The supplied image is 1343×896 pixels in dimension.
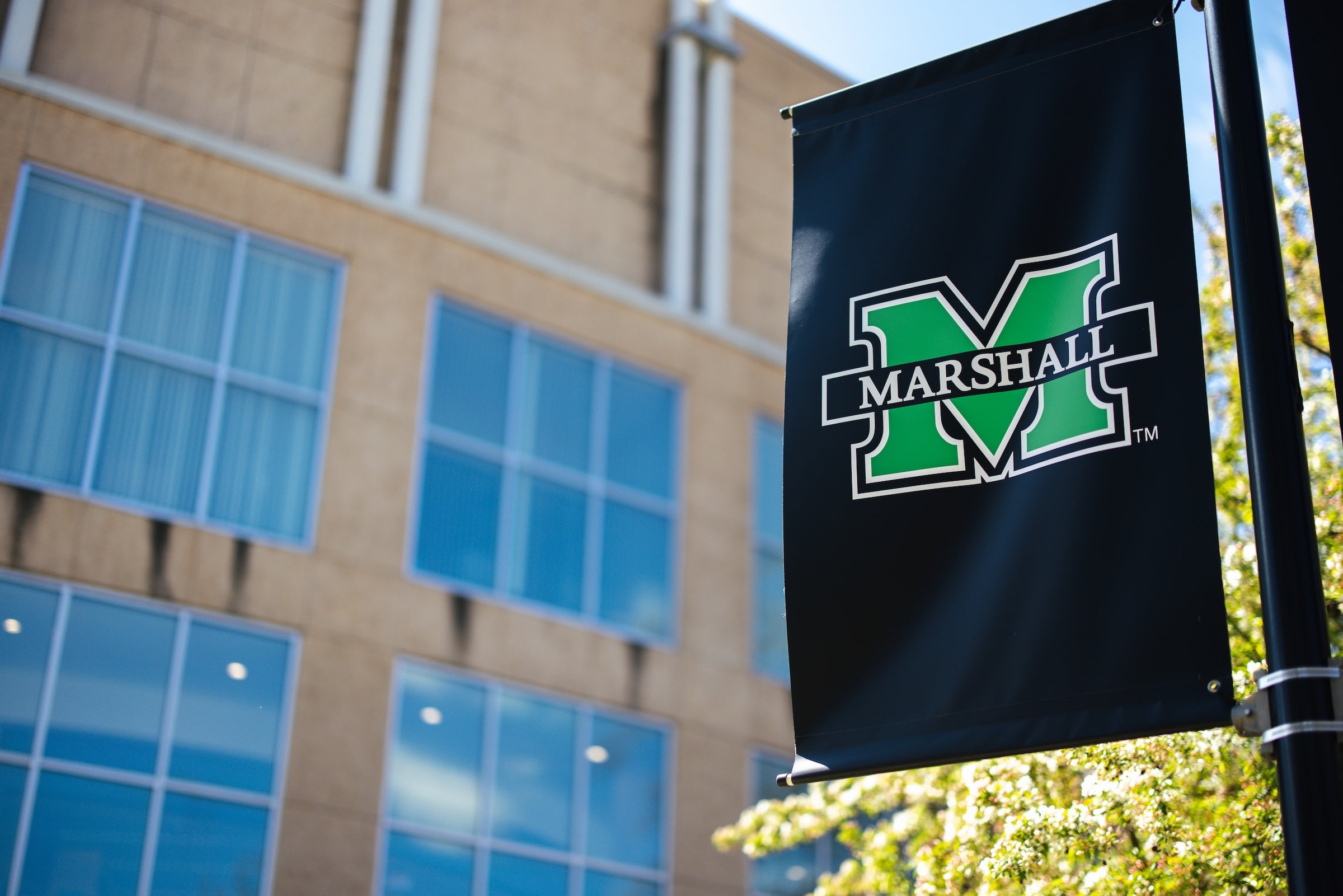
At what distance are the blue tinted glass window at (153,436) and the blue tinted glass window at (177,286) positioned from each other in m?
0.47

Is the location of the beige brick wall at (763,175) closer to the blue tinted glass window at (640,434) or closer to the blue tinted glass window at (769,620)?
the blue tinted glass window at (640,434)

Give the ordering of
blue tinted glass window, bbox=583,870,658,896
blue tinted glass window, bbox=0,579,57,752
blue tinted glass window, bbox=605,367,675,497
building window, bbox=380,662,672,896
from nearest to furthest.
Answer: blue tinted glass window, bbox=0,579,57,752
building window, bbox=380,662,672,896
blue tinted glass window, bbox=583,870,658,896
blue tinted glass window, bbox=605,367,675,497

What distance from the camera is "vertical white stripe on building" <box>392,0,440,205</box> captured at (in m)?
24.2

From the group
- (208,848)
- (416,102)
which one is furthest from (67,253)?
(208,848)

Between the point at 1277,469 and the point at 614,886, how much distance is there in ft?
60.8

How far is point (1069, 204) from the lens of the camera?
591 cm

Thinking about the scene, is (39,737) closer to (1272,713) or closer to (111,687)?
(111,687)

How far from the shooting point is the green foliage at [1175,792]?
377 inches

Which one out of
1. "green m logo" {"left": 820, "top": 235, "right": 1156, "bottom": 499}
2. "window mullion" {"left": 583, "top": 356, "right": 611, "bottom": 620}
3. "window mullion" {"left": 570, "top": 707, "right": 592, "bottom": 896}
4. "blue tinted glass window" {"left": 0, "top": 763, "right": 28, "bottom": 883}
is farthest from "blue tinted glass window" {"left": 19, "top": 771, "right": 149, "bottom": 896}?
"green m logo" {"left": 820, "top": 235, "right": 1156, "bottom": 499}

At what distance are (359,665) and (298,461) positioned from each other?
111 inches

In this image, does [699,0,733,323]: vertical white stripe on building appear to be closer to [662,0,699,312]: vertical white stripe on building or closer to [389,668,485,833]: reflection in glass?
[662,0,699,312]: vertical white stripe on building

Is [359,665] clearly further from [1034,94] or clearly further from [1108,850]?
[1034,94]

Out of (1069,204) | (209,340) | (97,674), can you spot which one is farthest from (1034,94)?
(209,340)

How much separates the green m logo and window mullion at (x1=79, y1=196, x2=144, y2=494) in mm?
16102
